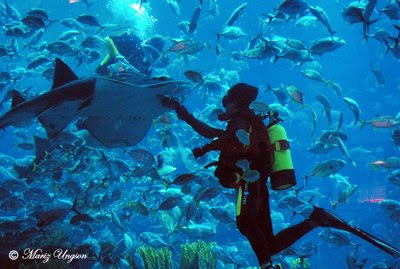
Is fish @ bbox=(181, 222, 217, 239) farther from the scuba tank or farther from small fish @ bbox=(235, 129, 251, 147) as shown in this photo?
small fish @ bbox=(235, 129, 251, 147)

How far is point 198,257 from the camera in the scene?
6676 millimetres

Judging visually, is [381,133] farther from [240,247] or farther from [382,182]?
[240,247]

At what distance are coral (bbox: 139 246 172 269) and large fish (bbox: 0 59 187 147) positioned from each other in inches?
119

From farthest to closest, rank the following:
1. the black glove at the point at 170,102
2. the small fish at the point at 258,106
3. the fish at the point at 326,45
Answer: the fish at the point at 326,45 < the small fish at the point at 258,106 < the black glove at the point at 170,102

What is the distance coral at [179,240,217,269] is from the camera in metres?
6.54

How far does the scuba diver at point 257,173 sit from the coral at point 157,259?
132 inches

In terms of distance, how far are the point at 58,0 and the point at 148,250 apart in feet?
102

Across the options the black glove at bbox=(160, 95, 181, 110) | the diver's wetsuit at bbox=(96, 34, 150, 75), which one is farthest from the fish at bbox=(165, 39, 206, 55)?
the diver's wetsuit at bbox=(96, 34, 150, 75)

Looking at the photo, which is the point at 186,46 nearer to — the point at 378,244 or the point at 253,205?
the point at 253,205

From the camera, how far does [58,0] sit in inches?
1232

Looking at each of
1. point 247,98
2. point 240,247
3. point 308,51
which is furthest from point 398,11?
point 240,247

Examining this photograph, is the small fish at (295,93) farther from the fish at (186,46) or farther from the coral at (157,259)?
the coral at (157,259)

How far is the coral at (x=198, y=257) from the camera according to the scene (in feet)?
21.5

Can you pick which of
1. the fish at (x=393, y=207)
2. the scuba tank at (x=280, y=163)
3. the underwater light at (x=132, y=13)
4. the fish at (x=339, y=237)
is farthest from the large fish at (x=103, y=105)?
the underwater light at (x=132, y=13)
